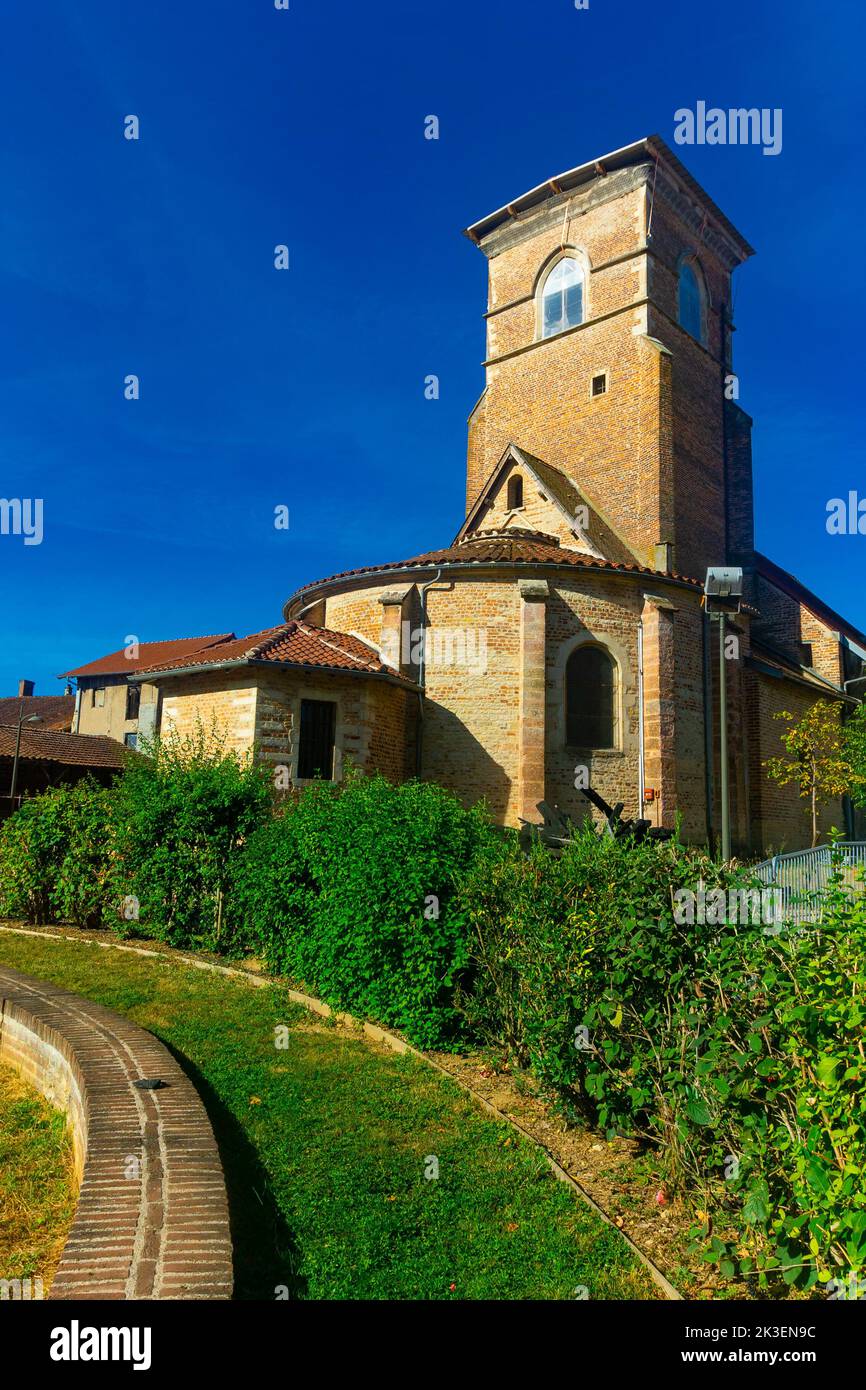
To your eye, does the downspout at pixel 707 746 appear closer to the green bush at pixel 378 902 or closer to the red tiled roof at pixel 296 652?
the red tiled roof at pixel 296 652

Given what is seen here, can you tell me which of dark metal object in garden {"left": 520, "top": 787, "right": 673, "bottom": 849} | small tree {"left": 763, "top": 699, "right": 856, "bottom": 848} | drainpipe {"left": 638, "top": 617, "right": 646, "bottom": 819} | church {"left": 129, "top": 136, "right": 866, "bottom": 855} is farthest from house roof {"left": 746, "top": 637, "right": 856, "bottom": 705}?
dark metal object in garden {"left": 520, "top": 787, "right": 673, "bottom": 849}

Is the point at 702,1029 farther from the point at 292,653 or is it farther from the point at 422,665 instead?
the point at 422,665

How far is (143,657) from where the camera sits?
165 ft

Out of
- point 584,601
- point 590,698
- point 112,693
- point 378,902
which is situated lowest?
point 378,902

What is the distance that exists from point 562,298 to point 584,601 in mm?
14657

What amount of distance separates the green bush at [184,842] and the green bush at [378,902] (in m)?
1.52

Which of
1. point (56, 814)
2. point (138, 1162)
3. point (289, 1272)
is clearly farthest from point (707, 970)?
point (56, 814)

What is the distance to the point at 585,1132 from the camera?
18.8 feet

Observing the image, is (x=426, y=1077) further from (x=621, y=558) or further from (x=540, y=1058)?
(x=621, y=558)

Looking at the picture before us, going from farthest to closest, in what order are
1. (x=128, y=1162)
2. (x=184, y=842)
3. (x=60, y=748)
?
(x=60, y=748) → (x=184, y=842) → (x=128, y=1162)

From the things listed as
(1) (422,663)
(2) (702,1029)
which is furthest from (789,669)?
(2) (702,1029)

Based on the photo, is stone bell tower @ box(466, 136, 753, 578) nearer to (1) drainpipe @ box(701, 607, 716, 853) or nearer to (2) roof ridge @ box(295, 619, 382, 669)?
(1) drainpipe @ box(701, 607, 716, 853)

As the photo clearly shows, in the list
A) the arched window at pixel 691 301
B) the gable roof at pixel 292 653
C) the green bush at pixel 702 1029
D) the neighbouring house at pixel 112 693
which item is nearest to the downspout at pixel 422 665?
the gable roof at pixel 292 653

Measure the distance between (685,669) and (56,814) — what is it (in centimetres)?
1383
